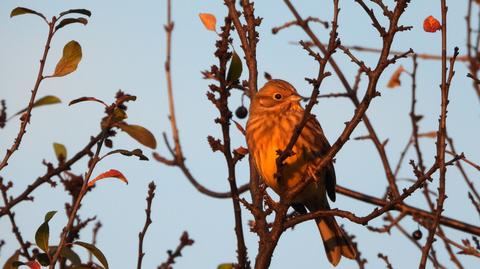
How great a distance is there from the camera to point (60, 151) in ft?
16.3

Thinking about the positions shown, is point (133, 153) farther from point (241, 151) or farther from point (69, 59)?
point (241, 151)

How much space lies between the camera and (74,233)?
473 cm

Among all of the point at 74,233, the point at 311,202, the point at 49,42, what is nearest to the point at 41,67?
the point at 49,42

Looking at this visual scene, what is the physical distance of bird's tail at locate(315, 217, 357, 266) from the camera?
6.88m

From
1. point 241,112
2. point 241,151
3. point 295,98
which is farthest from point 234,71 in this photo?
point 295,98

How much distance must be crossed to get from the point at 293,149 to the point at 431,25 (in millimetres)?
1876

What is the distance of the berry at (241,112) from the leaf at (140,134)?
10.2 feet

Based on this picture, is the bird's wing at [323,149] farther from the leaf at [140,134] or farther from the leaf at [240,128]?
the leaf at [140,134]

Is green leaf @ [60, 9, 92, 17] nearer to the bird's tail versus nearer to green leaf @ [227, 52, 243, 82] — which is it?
green leaf @ [227, 52, 243, 82]

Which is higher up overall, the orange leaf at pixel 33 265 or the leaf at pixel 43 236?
the leaf at pixel 43 236

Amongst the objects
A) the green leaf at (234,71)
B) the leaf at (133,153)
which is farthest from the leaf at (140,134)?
the green leaf at (234,71)

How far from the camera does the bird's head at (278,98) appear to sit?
6.75m

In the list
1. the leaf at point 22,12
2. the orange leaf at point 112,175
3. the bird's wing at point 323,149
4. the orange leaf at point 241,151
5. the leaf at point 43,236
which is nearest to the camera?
the leaf at point 43,236

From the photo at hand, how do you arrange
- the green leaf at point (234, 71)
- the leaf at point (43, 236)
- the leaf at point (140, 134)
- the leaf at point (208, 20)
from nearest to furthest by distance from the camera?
the leaf at point (140, 134)
the leaf at point (43, 236)
the green leaf at point (234, 71)
the leaf at point (208, 20)
